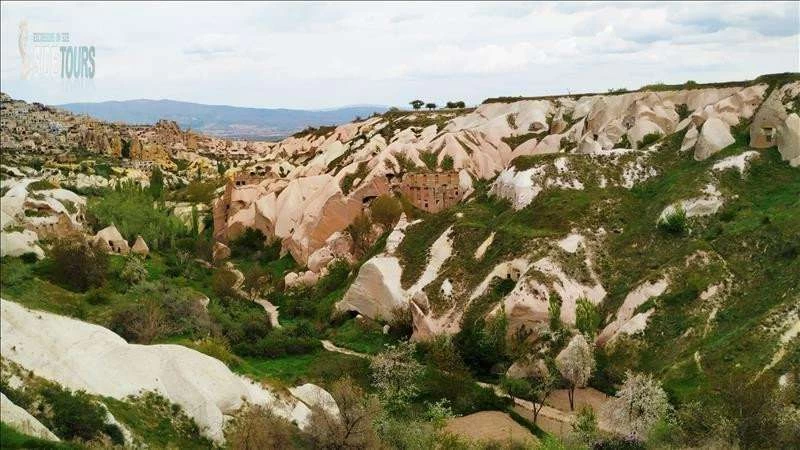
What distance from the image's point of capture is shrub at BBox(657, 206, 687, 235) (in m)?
39.8

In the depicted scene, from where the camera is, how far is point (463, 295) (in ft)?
134

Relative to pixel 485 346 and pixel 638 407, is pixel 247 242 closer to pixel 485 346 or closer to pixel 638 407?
pixel 485 346

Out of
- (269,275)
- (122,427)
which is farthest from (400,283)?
(122,427)

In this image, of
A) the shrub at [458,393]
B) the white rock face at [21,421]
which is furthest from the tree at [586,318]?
the white rock face at [21,421]

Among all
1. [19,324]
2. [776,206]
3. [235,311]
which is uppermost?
[776,206]

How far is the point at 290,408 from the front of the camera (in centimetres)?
2642

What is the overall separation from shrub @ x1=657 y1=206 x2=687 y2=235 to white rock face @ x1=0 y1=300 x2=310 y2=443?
2316 centimetres

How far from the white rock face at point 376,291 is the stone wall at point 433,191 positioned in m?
14.8

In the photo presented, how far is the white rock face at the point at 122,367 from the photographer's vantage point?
20.8 meters

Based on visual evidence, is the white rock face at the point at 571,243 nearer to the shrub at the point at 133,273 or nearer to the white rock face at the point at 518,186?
the white rock face at the point at 518,186

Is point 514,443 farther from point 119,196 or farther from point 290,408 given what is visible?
point 119,196

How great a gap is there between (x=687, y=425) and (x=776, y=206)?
58.3ft

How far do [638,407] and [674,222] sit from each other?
1594 cm

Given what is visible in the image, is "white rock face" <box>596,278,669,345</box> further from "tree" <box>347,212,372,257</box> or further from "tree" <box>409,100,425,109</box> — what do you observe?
"tree" <box>409,100,425,109</box>
